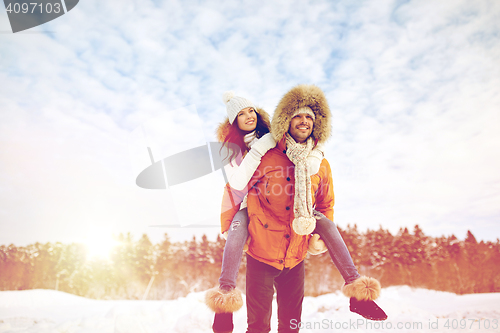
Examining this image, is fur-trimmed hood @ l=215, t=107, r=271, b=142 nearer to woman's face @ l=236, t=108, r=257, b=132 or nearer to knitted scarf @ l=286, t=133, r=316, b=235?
woman's face @ l=236, t=108, r=257, b=132

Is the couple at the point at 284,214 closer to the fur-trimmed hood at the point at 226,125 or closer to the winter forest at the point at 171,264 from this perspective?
the fur-trimmed hood at the point at 226,125

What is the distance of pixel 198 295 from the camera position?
7375 mm

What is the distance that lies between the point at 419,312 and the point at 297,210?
643 cm

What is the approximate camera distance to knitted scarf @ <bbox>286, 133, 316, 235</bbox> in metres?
2.09

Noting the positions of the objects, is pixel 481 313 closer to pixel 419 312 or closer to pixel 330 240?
pixel 419 312

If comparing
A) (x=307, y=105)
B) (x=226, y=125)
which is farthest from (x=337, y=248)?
(x=226, y=125)

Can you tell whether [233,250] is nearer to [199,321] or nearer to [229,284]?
[229,284]

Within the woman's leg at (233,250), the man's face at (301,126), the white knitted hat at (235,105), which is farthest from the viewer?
the white knitted hat at (235,105)

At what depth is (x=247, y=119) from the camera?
2.69 m

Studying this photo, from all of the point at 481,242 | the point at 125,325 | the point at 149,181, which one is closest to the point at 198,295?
the point at 125,325

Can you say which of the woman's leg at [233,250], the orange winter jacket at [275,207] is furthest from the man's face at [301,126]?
the woman's leg at [233,250]

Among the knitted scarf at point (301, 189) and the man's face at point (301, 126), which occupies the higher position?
the man's face at point (301, 126)

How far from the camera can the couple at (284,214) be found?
2.14 m

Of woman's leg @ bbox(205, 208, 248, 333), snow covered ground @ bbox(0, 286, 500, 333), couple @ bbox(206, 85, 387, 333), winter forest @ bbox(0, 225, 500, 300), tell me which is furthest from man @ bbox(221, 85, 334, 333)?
winter forest @ bbox(0, 225, 500, 300)
